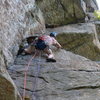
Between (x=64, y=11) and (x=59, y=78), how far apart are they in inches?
Result: 329

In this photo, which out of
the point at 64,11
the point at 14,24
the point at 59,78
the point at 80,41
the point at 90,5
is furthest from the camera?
the point at 90,5

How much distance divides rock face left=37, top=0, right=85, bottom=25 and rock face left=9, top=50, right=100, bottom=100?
6.05 m

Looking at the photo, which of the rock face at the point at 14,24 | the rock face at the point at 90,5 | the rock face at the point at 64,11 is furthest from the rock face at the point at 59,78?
the rock face at the point at 90,5

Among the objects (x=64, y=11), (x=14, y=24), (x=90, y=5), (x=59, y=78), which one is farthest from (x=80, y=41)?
(x=90, y=5)

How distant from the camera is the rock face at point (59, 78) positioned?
6984mm

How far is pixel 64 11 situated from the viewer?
1579 cm

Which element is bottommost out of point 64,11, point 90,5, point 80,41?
point 80,41

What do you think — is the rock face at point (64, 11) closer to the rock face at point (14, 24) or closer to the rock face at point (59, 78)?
the rock face at point (14, 24)

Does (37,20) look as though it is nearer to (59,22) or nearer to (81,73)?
(59,22)

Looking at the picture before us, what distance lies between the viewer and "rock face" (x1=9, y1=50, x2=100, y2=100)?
6.98 m

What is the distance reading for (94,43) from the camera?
13.9m

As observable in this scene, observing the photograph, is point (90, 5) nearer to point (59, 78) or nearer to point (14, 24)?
point (14, 24)

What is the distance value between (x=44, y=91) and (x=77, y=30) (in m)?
7.47

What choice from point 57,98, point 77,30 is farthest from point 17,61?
point 77,30
